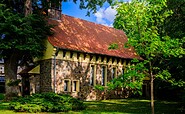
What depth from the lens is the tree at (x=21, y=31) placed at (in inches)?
781

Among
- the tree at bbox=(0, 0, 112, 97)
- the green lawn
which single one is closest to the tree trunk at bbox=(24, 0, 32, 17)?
the tree at bbox=(0, 0, 112, 97)

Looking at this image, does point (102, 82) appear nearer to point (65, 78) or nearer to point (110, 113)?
point (65, 78)

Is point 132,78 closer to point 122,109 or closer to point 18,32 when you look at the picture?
point 122,109

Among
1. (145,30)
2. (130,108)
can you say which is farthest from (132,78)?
(130,108)

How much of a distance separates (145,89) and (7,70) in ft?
59.2

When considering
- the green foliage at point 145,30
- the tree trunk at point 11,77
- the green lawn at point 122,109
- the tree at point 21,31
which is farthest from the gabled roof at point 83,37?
the green foliage at point 145,30

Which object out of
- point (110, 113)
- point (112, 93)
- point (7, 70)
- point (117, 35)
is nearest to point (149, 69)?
point (110, 113)

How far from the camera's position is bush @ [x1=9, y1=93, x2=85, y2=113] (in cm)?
1506

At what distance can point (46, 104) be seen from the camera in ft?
50.6

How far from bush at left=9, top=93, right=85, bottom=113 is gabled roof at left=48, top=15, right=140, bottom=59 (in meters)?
6.82

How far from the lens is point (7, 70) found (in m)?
21.9

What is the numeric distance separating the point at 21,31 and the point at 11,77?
427cm

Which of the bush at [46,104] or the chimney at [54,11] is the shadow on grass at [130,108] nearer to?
the bush at [46,104]

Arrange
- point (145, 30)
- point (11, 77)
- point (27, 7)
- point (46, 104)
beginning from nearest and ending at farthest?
point (145, 30) < point (46, 104) < point (11, 77) < point (27, 7)
